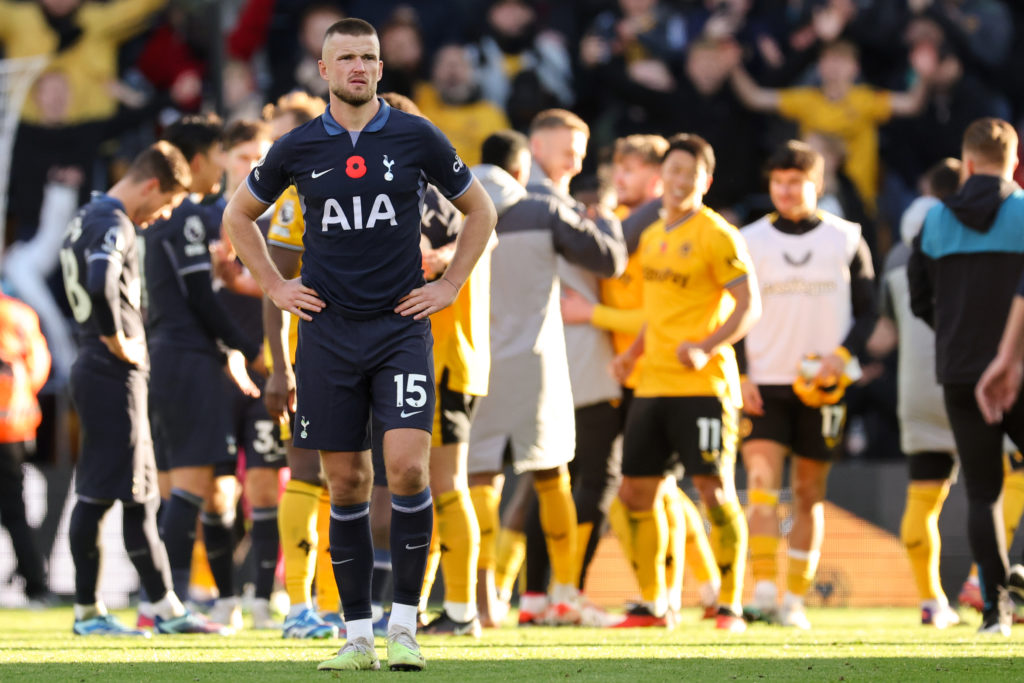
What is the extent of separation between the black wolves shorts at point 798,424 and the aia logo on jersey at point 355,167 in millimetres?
3665

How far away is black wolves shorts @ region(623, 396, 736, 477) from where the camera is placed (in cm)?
779

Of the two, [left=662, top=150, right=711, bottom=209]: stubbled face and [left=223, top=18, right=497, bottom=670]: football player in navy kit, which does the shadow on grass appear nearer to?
[left=223, top=18, right=497, bottom=670]: football player in navy kit

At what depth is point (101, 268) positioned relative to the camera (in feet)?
23.1

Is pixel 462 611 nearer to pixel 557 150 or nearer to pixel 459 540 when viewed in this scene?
pixel 459 540

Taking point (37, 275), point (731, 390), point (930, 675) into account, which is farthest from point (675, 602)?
point (37, 275)

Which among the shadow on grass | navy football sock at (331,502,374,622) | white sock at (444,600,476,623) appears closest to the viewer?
the shadow on grass

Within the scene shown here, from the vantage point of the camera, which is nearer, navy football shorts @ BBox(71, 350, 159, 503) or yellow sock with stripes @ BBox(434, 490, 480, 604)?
yellow sock with stripes @ BBox(434, 490, 480, 604)

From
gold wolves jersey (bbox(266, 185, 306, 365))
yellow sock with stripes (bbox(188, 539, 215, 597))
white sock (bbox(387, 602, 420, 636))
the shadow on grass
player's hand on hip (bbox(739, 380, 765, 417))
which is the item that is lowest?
yellow sock with stripes (bbox(188, 539, 215, 597))

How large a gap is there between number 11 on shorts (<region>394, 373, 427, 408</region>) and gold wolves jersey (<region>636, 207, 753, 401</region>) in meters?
2.76

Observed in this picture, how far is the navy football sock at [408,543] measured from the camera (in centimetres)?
539

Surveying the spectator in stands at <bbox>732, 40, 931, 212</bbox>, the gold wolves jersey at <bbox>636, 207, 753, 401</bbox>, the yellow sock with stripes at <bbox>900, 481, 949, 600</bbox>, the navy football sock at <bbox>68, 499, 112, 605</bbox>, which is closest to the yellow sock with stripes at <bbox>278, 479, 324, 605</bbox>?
the navy football sock at <bbox>68, 499, 112, 605</bbox>

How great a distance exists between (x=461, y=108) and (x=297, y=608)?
6.76 meters

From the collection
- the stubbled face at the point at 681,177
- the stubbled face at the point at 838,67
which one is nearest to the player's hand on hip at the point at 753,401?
the stubbled face at the point at 681,177

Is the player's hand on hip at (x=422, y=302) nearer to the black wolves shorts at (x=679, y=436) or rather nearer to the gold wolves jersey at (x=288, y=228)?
the gold wolves jersey at (x=288, y=228)
